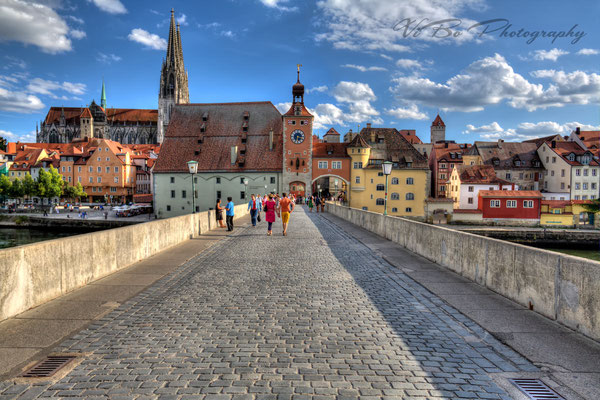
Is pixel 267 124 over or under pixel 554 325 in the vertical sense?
over

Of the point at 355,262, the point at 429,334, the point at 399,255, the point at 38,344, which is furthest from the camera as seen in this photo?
the point at 399,255

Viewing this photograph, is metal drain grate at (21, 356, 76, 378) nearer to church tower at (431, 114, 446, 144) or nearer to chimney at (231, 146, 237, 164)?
chimney at (231, 146, 237, 164)

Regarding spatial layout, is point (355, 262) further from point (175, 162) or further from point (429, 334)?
point (175, 162)

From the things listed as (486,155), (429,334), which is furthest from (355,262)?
(486,155)

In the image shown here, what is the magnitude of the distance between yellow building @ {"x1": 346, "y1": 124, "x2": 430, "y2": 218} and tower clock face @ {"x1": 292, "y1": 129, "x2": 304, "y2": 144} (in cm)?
784

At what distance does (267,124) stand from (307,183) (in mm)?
13592

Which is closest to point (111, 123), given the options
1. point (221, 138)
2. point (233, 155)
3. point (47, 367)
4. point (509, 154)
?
point (221, 138)

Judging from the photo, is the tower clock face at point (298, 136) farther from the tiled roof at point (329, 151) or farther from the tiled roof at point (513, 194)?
the tiled roof at point (513, 194)

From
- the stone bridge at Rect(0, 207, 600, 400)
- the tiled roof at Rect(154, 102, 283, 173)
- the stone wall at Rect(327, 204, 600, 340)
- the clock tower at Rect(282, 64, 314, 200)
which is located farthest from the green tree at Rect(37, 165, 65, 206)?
the stone wall at Rect(327, 204, 600, 340)

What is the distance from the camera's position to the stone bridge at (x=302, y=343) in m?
3.97

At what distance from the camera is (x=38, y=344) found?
5035mm

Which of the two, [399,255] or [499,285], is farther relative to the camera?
[399,255]

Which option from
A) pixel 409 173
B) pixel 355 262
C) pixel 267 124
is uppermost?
pixel 267 124

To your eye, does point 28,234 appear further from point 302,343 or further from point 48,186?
point 302,343
